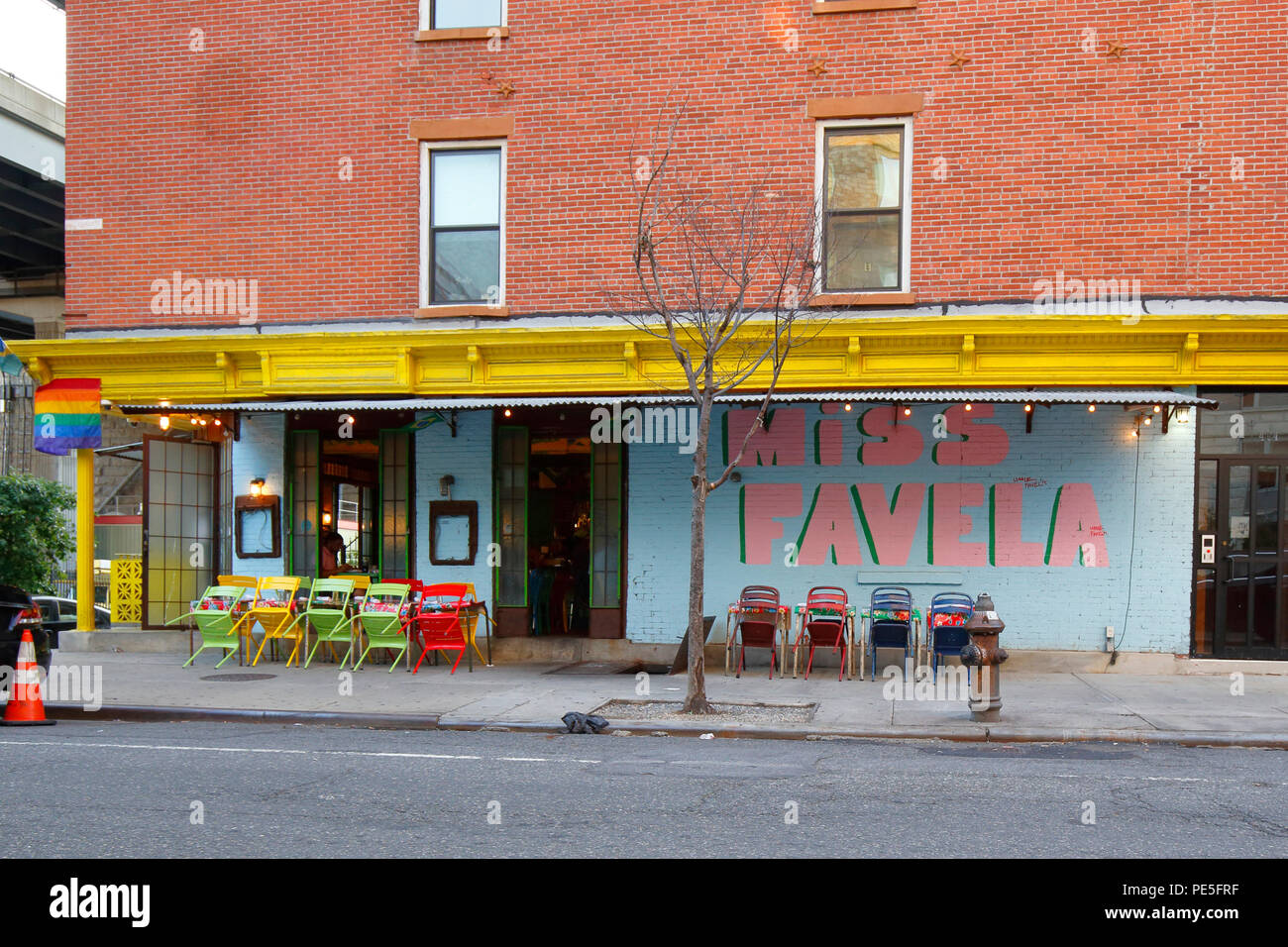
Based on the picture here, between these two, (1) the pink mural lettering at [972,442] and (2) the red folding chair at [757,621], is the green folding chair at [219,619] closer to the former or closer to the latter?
(2) the red folding chair at [757,621]

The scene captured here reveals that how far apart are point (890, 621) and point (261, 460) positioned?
913 centimetres

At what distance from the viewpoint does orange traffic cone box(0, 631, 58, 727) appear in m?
10.3

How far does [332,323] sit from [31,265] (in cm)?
1971

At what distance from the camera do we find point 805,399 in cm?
1281

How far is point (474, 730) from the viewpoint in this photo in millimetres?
10422

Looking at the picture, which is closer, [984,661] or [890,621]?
[984,661]

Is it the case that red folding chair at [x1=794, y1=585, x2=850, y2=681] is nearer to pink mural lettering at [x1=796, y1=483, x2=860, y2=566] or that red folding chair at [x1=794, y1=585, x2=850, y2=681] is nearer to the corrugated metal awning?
pink mural lettering at [x1=796, y1=483, x2=860, y2=566]

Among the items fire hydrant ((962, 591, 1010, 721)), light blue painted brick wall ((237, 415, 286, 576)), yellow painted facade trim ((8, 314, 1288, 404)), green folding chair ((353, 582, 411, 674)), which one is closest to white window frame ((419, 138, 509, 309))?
yellow painted facade trim ((8, 314, 1288, 404))

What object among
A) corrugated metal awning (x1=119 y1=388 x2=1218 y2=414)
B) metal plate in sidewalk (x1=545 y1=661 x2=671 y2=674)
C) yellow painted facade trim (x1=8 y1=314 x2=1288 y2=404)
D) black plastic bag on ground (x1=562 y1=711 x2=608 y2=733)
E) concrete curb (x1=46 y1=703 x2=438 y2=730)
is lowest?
metal plate in sidewalk (x1=545 y1=661 x2=671 y2=674)

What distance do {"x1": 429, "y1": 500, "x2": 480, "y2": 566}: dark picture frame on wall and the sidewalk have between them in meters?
1.71

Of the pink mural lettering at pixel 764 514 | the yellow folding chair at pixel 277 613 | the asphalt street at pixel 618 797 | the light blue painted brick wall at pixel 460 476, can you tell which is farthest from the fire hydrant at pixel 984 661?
the yellow folding chair at pixel 277 613

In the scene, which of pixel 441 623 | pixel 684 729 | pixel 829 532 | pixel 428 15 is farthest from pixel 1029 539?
pixel 428 15

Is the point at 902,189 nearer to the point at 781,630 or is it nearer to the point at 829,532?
the point at 829,532

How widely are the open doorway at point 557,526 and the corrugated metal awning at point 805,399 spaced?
1.08 metres
